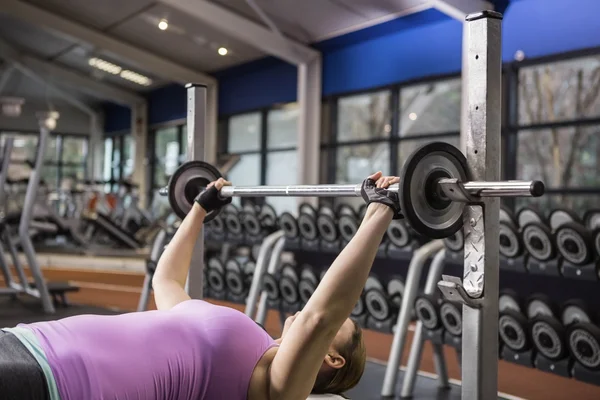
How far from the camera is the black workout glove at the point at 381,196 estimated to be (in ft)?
4.10

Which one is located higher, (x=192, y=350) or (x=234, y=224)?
(x=234, y=224)

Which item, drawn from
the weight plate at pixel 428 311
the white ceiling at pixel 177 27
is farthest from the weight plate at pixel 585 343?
the white ceiling at pixel 177 27

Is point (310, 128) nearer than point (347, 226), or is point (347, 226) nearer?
point (347, 226)

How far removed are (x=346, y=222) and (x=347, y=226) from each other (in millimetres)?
24

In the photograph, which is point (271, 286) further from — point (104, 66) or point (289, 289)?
point (104, 66)

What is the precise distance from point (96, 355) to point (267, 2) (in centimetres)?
567

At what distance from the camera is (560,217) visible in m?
3.23

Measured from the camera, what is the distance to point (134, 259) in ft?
Answer: 23.3

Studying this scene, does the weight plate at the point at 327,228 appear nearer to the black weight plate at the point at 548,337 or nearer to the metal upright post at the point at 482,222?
the black weight plate at the point at 548,337

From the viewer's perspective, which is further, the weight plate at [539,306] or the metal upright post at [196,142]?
the weight plate at [539,306]

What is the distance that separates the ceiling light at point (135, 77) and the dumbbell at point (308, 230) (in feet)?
22.5

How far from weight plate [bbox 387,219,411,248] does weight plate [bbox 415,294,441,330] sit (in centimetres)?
68

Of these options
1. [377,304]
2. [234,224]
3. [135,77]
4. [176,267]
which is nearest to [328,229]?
[377,304]

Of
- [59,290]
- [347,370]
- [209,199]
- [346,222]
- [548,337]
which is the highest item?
[209,199]
